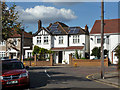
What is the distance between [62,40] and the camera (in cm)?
4806

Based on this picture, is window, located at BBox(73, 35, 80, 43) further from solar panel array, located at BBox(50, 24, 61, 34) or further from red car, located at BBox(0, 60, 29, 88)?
red car, located at BBox(0, 60, 29, 88)

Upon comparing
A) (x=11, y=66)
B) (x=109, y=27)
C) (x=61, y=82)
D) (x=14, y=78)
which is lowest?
(x=61, y=82)

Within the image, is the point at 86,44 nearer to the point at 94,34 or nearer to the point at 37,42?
the point at 94,34

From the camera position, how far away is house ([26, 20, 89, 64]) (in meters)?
46.2

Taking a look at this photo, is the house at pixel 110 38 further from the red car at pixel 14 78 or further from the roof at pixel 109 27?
the red car at pixel 14 78

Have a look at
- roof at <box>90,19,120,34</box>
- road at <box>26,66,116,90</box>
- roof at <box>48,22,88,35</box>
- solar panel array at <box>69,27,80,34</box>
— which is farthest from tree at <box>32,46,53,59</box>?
road at <box>26,66,116,90</box>

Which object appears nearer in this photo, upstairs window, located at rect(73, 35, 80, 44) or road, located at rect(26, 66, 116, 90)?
road, located at rect(26, 66, 116, 90)

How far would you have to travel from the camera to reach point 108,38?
44.0 m

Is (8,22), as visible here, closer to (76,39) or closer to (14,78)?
(14,78)

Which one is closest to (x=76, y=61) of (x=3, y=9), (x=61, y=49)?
(x=61, y=49)

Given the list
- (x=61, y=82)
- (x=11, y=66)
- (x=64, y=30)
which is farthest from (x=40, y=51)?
(x=11, y=66)

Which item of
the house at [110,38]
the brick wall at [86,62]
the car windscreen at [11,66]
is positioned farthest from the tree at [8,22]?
the house at [110,38]

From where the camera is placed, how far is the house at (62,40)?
46188mm

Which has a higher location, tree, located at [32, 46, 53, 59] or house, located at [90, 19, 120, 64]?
house, located at [90, 19, 120, 64]
